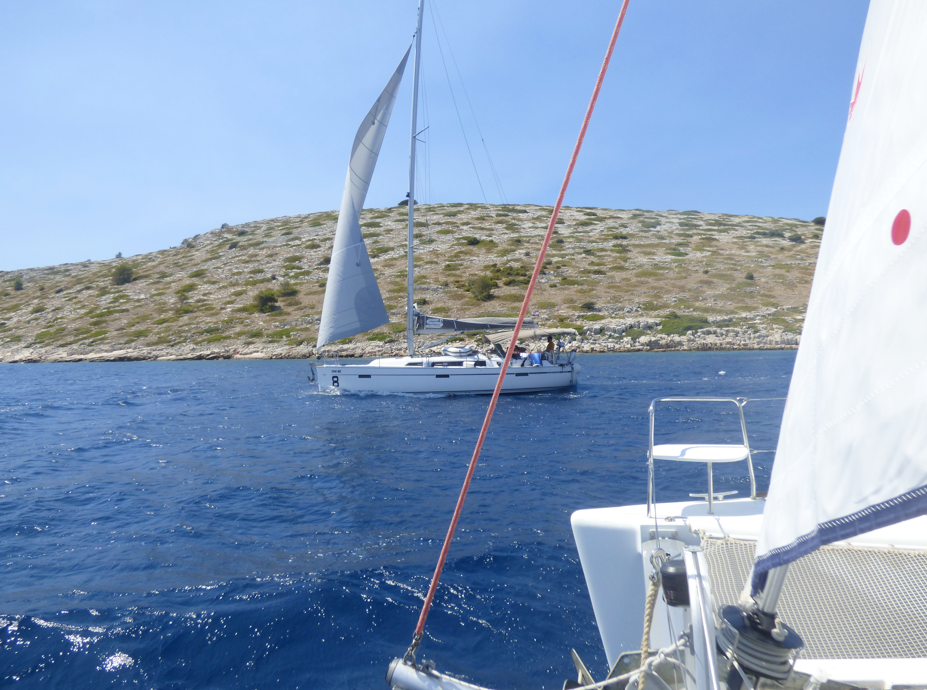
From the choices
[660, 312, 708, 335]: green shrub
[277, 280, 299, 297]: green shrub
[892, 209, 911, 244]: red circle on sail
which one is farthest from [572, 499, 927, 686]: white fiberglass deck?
[277, 280, 299, 297]: green shrub

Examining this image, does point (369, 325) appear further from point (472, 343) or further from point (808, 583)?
point (808, 583)

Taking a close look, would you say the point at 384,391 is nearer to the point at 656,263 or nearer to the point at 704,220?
the point at 656,263

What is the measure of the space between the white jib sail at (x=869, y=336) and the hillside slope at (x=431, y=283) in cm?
4057

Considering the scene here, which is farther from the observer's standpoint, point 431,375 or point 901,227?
point 431,375

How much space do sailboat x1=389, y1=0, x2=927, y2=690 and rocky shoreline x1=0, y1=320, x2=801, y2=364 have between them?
36.3 m

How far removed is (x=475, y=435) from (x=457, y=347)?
30.7 feet

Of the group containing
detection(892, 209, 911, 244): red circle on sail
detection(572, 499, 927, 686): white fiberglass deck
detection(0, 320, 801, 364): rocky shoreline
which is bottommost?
detection(0, 320, 801, 364): rocky shoreline

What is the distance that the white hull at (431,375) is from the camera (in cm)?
2180

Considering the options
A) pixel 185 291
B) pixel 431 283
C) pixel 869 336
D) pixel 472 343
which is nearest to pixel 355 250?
pixel 472 343

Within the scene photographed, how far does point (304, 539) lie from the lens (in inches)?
293

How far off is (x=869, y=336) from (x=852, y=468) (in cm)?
40

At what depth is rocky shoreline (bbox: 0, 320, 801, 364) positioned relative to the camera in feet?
137

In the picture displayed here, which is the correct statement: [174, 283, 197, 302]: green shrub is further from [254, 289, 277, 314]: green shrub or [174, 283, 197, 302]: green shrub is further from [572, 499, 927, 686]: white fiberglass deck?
[572, 499, 927, 686]: white fiberglass deck

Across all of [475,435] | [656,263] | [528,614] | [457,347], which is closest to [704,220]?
[656,263]
